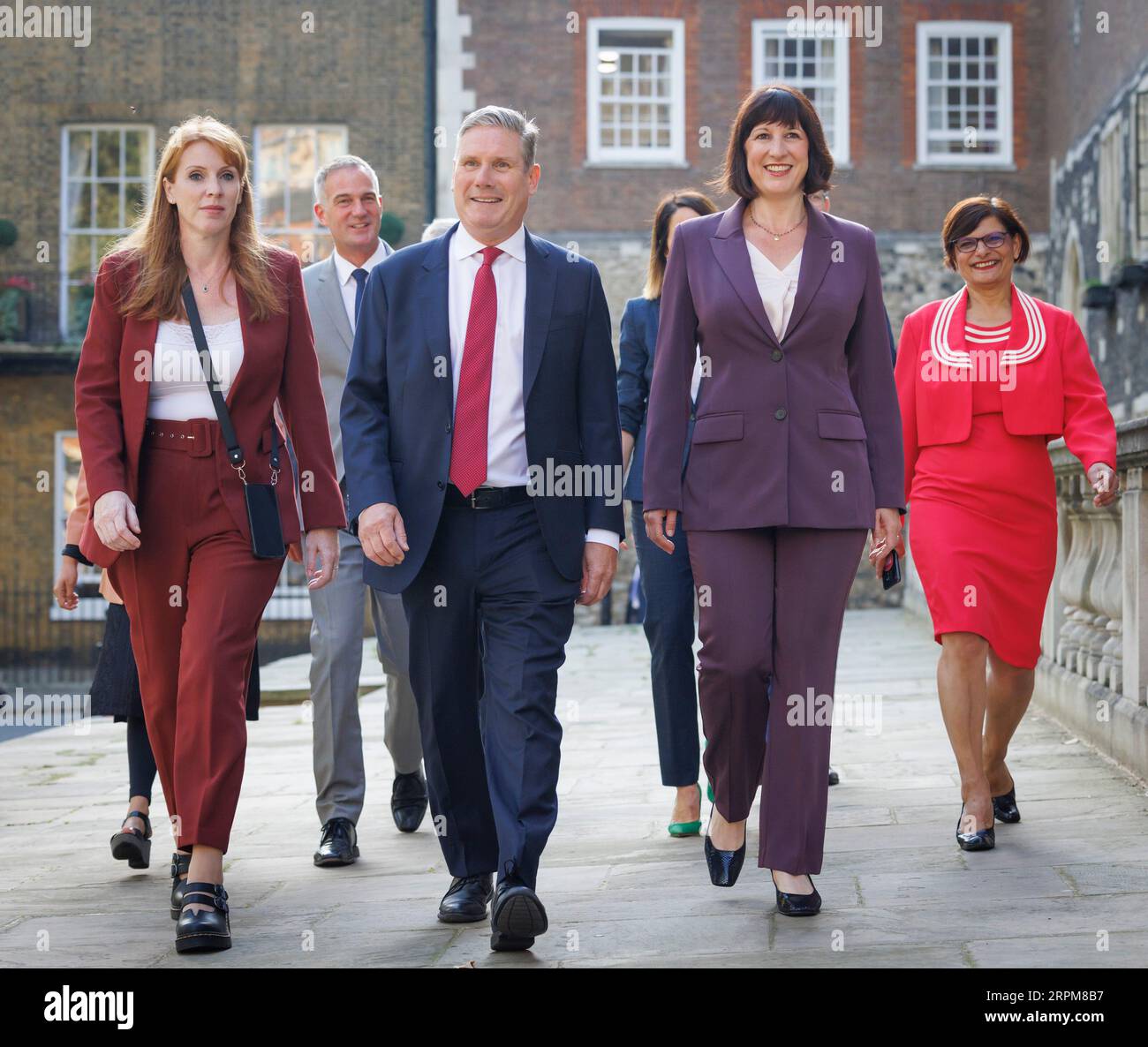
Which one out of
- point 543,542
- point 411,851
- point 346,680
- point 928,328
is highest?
point 928,328

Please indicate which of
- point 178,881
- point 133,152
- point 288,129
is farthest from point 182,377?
point 133,152

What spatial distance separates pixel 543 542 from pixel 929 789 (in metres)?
2.79

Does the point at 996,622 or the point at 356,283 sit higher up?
the point at 356,283

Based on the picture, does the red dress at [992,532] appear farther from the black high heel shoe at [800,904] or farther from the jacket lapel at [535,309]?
the jacket lapel at [535,309]

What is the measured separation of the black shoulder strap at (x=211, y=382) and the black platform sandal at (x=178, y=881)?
1101 mm

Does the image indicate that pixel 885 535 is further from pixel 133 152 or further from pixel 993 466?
pixel 133 152

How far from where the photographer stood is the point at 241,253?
15.0 feet

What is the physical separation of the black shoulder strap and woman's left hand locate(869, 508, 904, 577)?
1723 mm

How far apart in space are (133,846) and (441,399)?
2.09 metres

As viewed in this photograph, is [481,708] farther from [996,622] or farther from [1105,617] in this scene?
[1105,617]

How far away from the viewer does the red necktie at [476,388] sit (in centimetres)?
417

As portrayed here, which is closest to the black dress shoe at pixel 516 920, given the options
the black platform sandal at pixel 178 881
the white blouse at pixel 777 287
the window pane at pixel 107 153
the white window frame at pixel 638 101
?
the black platform sandal at pixel 178 881

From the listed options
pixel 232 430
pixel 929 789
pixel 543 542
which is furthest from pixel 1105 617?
pixel 232 430

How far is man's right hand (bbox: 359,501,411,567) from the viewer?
Result: 13.4 ft
